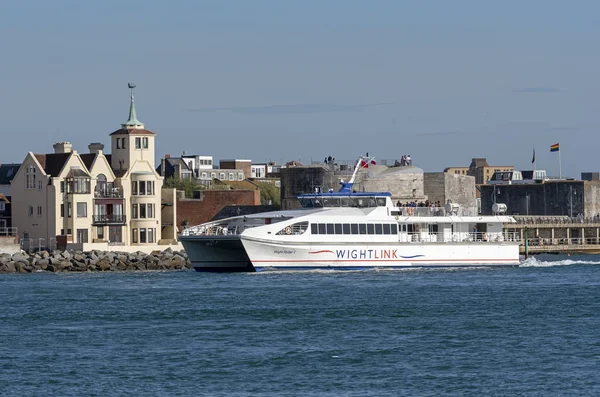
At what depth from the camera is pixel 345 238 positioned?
2518 inches

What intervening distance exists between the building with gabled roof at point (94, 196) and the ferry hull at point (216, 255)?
43.2 feet

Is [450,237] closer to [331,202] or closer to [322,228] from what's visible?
[331,202]

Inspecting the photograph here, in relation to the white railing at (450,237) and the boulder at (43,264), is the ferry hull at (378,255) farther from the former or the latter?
the boulder at (43,264)

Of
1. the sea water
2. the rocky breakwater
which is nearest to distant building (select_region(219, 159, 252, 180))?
the rocky breakwater

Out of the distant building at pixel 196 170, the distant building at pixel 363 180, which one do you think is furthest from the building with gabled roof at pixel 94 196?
the distant building at pixel 196 170

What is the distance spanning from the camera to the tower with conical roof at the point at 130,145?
81812 millimetres

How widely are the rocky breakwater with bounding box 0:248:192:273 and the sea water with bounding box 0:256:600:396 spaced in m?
10.1

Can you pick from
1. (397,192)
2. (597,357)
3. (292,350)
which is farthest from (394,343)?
(397,192)

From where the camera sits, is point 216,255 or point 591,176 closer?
point 216,255

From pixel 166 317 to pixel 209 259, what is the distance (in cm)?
2077

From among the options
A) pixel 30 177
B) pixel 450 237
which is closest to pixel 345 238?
pixel 450 237

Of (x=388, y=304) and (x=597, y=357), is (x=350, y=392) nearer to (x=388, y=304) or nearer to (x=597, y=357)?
(x=597, y=357)

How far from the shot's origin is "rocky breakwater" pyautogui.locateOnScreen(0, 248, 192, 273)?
2771 inches

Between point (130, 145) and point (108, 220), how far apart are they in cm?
504
